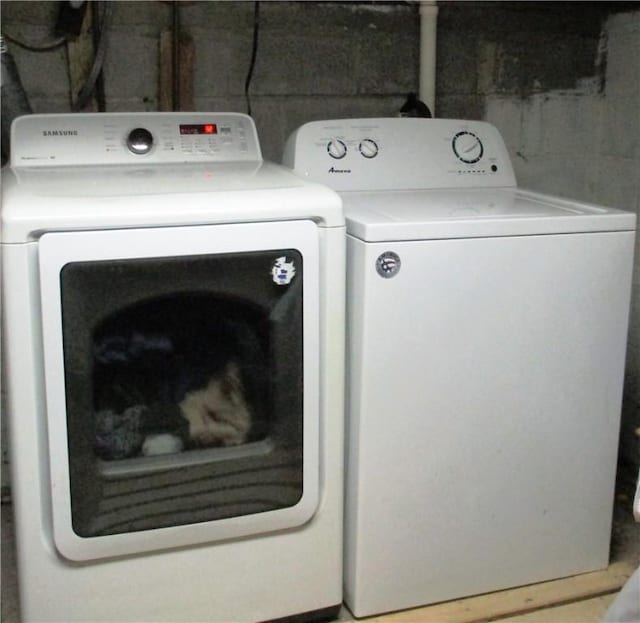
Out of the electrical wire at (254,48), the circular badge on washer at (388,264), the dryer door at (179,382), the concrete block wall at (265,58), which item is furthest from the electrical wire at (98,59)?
the circular badge on washer at (388,264)

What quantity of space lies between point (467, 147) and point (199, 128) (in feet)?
2.19

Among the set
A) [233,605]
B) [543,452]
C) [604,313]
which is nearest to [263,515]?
[233,605]

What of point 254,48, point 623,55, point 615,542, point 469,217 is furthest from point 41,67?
point 615,542

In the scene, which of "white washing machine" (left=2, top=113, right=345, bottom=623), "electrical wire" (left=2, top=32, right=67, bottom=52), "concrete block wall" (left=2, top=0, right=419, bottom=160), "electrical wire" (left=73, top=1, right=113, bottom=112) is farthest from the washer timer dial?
"electrical wire" (left=2, top=32, right=67, bottom=52)

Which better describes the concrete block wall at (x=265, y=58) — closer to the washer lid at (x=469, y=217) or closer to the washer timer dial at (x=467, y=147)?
the washer timer dial at (x=467, y=147)

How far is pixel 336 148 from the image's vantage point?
1.99 metres

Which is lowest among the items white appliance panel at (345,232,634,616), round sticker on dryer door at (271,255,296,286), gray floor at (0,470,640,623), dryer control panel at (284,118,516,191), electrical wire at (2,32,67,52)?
gray floor at (0,470,640,623)

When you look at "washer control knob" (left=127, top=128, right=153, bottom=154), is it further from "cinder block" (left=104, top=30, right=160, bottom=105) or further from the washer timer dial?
the washer timer dial

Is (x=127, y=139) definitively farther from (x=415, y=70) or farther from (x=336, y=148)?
(x=415, y=70)

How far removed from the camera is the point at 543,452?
1745 mm

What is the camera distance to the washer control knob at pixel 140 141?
1900 millimetres

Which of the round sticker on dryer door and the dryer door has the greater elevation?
the round sticker on dryer door

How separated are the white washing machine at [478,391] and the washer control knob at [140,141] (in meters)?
0.47

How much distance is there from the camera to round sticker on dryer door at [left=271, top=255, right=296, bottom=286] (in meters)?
1.49
